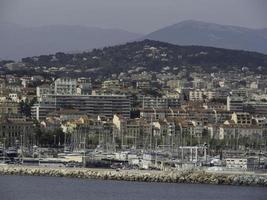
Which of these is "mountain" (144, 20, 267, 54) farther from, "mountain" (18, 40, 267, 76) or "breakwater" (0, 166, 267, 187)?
"breakwater" (0, 166, 267, 187)

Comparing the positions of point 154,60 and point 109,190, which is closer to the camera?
point 109,190

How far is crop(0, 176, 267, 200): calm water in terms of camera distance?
68.7 feet

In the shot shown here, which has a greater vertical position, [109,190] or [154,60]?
Answer: [154,60]

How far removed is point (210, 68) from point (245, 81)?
675 centimetres

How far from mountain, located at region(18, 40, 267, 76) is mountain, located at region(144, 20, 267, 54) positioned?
3357 cm

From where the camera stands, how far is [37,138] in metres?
38.4

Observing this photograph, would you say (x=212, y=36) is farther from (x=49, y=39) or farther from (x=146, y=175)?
(x=146, y=175)

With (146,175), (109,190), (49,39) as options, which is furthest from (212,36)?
(109,190)

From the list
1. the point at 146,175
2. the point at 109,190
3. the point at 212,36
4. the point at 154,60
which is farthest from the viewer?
the point at 212,36

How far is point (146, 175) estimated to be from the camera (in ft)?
89.6

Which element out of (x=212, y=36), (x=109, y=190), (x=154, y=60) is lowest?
(x=109, y=190)

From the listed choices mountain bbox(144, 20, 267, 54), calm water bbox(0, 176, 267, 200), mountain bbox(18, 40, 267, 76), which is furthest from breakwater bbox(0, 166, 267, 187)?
mountain bbox(144, 20, 267, 54)

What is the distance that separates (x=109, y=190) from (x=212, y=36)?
112 meters

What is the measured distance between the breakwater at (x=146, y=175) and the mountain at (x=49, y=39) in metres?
69.3
